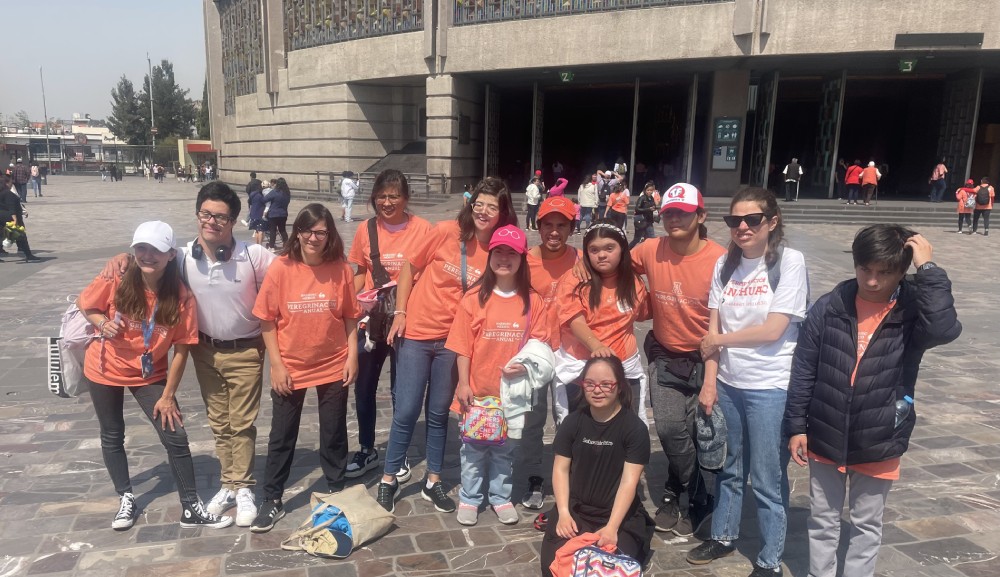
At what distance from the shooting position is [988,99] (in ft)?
84.5

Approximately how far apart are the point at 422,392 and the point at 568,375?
2.92 ft

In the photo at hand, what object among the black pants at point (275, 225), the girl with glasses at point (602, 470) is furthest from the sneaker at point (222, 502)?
the black pants at point (275, 225)

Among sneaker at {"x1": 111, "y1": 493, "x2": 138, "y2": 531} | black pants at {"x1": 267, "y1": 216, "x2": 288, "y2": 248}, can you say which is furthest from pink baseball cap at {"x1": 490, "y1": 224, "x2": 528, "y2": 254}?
black pants at {"x1": 267, "y1": 216, "x2": 288, "y2": 248}

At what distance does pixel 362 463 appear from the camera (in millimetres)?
4457

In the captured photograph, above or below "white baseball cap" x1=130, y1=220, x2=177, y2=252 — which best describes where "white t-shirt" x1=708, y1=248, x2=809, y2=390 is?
below

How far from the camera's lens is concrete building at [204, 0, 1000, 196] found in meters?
20.0

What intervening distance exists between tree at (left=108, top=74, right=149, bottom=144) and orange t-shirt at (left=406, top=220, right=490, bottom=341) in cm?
8407

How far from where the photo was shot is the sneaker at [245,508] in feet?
12.3

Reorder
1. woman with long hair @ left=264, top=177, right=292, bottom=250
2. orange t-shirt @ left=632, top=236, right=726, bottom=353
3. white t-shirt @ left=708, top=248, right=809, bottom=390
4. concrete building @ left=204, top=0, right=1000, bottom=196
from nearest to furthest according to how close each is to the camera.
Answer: white t-shirt @ left=708, top=248, right=809, bottom=390 < orange t-shirt @ left=632, top=236, right=726, bottom=353 < woman with long hair @ left=264, top=177, right=292, bottom=250 < concrete building @ left=204, top=0, right=1000, bottom=196

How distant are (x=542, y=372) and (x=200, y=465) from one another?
2.59 m

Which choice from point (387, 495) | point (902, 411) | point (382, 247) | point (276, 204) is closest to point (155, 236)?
point (382, 247)

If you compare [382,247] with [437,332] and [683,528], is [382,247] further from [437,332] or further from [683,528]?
[683,528]

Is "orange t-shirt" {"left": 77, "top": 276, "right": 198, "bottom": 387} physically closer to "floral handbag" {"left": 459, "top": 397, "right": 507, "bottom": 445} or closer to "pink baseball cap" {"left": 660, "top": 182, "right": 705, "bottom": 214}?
"floral handbag" {"left": 459, "top": 397, "right": 507, "bottom": 445}

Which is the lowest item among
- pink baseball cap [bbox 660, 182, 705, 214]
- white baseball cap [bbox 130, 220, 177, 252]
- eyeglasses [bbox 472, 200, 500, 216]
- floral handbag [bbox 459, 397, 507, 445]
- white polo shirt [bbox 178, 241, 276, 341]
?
floral handbag [bbox 459, 397, 507, 445]
